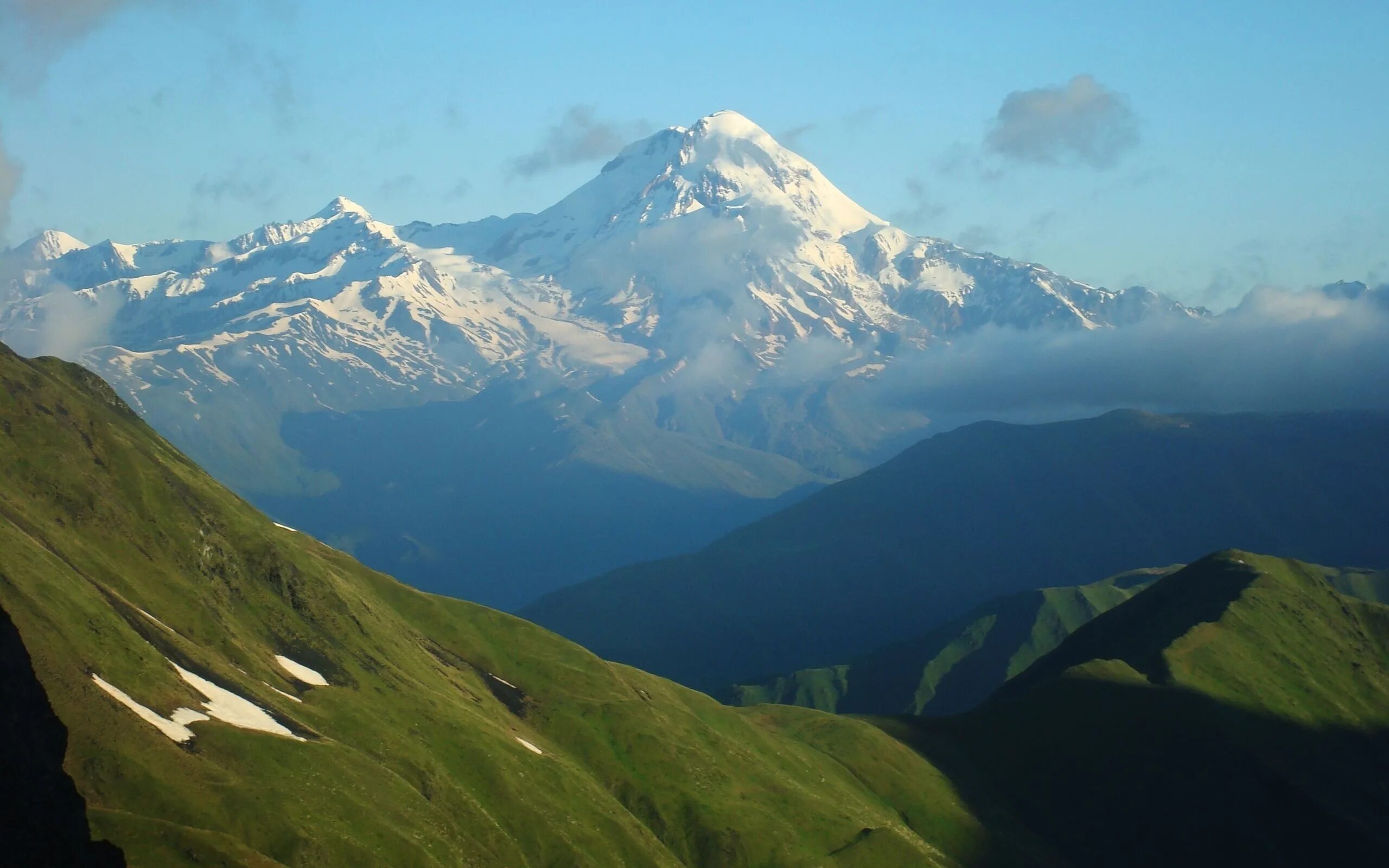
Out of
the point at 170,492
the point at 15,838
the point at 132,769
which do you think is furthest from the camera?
the point at 170,492

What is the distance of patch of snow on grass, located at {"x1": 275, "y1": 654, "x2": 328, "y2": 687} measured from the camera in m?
176

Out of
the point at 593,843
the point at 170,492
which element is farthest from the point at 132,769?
the point at 170,492

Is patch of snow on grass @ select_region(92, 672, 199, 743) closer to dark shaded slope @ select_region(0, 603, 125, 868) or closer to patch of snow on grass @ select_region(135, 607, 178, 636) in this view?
patch of snow on grass @ select_region(135, 607, 178, 636)

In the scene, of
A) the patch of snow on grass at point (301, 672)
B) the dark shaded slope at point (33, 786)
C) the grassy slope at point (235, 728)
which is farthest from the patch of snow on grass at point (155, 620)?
the dark shaded slope at point (33, 786)

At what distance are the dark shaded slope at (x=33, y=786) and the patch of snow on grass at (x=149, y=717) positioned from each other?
197ft

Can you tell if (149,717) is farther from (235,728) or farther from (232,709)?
(232,709)

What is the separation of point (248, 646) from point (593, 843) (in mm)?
51259

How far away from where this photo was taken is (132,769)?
12231cm

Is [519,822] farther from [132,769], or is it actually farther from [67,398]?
[67,398]

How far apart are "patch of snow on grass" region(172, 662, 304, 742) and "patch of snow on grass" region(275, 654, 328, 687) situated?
22.9m

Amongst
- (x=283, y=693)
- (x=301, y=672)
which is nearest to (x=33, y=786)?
(x=283, y=693)

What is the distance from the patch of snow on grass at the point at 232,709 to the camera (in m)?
144

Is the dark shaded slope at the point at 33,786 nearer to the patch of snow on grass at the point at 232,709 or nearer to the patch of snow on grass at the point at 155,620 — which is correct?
the patch of snow on grass at the point at 232,709

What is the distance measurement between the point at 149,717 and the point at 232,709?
1560 cm
